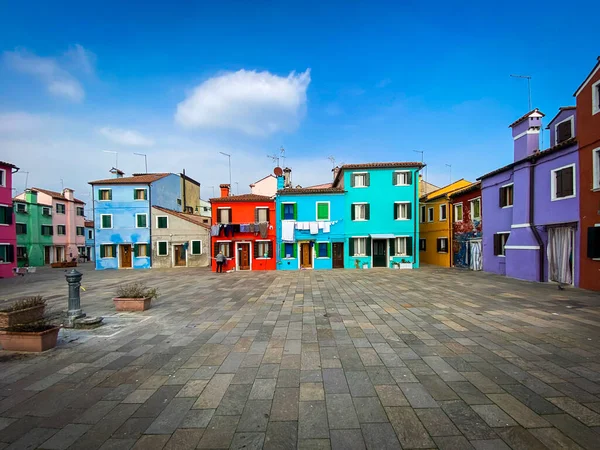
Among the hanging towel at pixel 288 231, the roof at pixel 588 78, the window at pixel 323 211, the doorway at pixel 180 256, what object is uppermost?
the roof at pixel 588 78

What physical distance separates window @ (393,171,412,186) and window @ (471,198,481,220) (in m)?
5.04

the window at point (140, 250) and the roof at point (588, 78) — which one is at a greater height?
the roof at point (588, 78)

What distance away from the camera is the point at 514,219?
15.6 metres

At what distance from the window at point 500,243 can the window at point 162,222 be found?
93.6 feet

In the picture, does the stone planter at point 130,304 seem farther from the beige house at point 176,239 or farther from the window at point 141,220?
the window at point 141,220

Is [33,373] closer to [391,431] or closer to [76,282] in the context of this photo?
[76,282]

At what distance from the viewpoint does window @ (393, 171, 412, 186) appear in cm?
2303

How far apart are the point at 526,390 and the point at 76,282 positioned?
32.9ft

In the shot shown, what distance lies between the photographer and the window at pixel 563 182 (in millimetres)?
12547

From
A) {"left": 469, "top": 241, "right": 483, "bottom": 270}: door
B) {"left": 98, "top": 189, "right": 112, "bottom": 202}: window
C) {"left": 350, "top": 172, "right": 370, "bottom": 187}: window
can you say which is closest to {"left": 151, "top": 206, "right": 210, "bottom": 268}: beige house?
{"left": 98, "top": 189, "right": 112, "bottom": 202}: window

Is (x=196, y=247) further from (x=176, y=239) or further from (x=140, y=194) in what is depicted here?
(x=140, y=194)

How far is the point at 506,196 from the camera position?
56.3 feet

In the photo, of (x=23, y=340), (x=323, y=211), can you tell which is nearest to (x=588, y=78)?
(x=323, y=211)

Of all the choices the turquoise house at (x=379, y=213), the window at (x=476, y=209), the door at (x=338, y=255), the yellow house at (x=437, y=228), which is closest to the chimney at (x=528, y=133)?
the window at (x=476, y=209)
